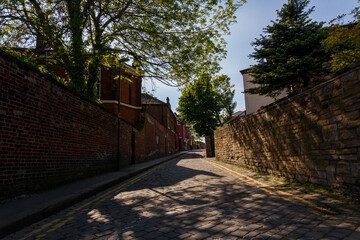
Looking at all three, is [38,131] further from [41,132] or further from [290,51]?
[290,51]

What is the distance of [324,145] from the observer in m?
4.79

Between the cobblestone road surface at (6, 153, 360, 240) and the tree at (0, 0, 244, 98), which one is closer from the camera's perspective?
the cobblestone road surface at (6, 153, 360, 240)

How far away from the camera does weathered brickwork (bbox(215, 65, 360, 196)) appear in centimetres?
402

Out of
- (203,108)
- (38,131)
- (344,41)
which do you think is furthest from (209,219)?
(203,108)

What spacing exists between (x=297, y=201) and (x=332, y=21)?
9478 mm

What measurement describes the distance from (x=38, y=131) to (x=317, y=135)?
694 centimetres

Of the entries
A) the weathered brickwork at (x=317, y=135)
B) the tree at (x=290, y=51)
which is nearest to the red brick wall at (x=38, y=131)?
the weathered brickwork at (x=317, y=135)

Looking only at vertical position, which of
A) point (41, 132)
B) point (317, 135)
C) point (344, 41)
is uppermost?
point (344, 41)

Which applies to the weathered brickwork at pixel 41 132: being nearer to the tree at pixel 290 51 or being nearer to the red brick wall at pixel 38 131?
the red brick wall at pixel 38 131

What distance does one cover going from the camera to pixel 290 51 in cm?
1338

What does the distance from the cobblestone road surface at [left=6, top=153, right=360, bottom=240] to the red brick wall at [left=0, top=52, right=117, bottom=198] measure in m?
1.73

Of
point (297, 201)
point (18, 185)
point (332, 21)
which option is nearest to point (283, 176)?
point (297, 201)

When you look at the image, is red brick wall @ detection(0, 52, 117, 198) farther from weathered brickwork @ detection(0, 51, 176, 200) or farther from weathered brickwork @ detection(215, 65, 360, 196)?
weathered brickwork @ detection(215, 65, 360, 196)

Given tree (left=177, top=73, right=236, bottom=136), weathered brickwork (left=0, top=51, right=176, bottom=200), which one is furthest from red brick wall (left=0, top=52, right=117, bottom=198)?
tree (left=177, top=73, right=236, bottom=136)
